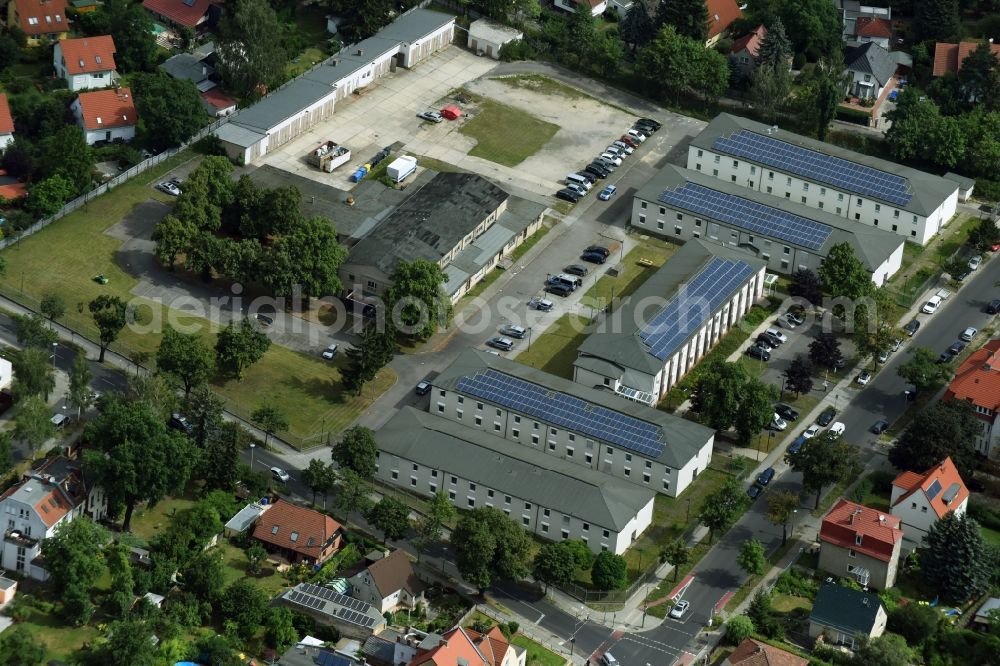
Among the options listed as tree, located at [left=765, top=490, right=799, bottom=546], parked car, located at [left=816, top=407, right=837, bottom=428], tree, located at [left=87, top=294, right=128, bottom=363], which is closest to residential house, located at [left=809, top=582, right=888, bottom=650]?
tree, located at [left=765, top=490, right=799, bottom=546]

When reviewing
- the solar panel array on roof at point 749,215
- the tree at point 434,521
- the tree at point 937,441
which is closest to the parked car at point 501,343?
the tree at point 434,521

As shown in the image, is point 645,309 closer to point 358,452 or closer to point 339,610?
point 358,452

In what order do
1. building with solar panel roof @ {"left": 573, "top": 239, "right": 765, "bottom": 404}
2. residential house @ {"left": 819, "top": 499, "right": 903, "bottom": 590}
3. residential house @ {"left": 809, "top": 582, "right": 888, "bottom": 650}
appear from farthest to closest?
building with solar panel roof @ {"left": 573, "top": 239, "right": 765, "bottom": 404}
residential house @ {"left": 819, "top": 499, "right": 903, "bottom": 590}
residential house @ {"left": 809, "top": 582, "right": 888, "bottom": 650}

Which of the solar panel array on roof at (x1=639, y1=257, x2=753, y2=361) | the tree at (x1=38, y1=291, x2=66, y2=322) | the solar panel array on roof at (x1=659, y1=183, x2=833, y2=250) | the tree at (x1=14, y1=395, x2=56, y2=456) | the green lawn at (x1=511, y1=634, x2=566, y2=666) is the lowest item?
the green lawn at (x1=511, y1=634, x2=566, y2=666)

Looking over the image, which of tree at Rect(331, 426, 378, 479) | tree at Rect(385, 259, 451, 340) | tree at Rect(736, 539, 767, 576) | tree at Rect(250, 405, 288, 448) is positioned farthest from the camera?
tree at Rect(385, 259, 451, 340)

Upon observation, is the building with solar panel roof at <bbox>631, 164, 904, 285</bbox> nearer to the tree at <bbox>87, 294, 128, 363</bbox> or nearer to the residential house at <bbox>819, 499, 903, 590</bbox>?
the residential house at <bbox>819, 499, 903, 590</bbox>

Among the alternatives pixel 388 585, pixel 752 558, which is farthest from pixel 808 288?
pixel 388 585

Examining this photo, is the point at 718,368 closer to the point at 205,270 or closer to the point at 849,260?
the point at 849,260

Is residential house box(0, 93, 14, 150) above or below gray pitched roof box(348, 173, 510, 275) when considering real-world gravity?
above
